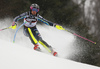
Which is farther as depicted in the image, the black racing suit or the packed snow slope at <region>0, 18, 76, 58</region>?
the packed snow slope at <region>0, 18, 76, 58</region>

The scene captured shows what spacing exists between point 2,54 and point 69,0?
28.9 ft

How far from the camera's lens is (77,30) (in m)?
8.81

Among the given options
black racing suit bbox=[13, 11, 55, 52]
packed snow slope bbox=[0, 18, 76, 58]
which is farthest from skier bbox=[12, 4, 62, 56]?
packed snow slope bbox=[0, 18, 76, 58]

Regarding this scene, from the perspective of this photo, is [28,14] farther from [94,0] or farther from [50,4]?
[94,0]

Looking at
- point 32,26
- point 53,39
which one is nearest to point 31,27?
point 32,26

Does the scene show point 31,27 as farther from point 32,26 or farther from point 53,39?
point 53,39

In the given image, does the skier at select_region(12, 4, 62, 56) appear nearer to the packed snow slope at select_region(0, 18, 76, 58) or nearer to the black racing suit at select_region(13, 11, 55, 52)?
the black racing suit at select_region(13, 11, 55, 52)

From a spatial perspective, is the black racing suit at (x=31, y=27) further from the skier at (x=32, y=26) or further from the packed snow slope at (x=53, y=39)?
the packed snow slope at (x=53, y=39)

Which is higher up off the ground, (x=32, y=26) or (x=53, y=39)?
(x=53, y=39)

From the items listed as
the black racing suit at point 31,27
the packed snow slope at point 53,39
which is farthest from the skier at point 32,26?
the packed snow slope at point 53,39

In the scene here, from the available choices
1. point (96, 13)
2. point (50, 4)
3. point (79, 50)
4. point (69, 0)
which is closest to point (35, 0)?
point (50, 4)

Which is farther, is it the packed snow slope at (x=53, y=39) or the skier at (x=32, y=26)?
the packed snow slope at (x=53, y=39)

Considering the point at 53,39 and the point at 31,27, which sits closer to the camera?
the point at 31,27

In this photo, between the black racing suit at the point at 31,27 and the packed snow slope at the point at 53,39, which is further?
the packed snow slope at the point at 53,39
